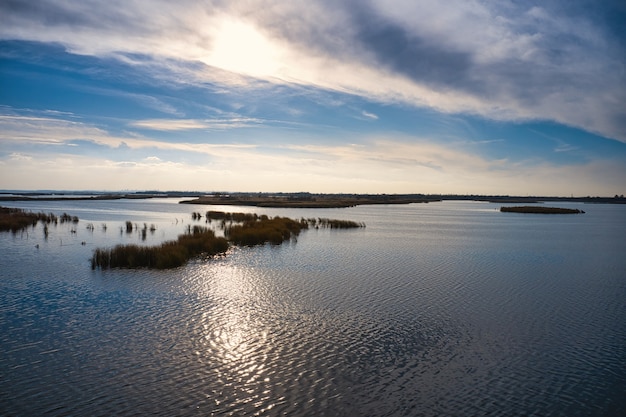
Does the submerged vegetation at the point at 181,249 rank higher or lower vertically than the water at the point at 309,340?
higher

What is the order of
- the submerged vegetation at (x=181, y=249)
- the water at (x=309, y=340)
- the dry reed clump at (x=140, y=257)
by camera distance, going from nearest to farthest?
the water at (x=309, y=340) < the dry reed clump at (x=140, y=257) < the submerged vegetation at (x=181, y=249)

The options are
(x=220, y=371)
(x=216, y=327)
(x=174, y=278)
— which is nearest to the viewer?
(x=220, y=371)

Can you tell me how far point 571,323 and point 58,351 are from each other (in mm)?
16056

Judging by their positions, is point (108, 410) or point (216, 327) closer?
point (108, 410)

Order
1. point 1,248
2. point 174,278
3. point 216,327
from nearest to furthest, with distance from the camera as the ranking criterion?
point 216,327 → point 174,278 → point 1,248

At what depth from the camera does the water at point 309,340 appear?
9172 millimetres

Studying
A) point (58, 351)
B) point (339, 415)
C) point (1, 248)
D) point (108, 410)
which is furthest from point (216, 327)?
point (1, 248)

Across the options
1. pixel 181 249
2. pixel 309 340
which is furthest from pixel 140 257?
pixel 309 340

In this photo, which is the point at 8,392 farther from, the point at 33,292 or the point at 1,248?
the point at 1,248

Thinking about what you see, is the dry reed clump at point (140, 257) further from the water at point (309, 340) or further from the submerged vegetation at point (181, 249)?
the water at point (309, 340)

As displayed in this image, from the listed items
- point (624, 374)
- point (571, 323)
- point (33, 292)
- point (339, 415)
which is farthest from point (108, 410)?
point (571, 323)

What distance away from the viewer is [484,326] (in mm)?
14359

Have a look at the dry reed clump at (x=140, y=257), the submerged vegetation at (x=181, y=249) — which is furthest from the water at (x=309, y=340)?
the submerged vegetation at (x=181, y=249)

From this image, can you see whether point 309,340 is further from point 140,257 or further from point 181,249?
point 181,249
